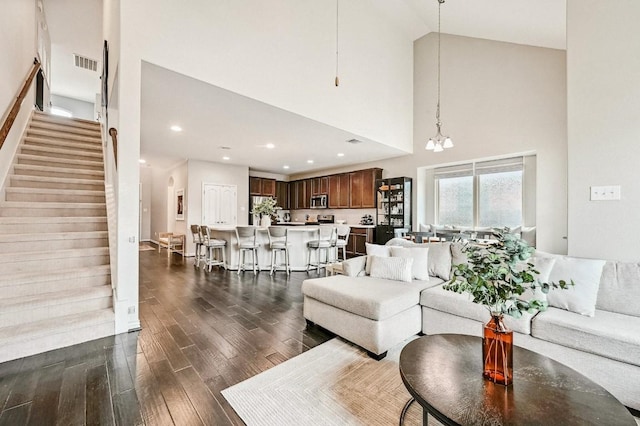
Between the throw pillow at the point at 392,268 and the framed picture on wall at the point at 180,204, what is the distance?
7.02m

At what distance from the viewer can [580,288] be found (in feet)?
7.06

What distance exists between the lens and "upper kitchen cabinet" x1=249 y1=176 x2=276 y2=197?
31.3 ft

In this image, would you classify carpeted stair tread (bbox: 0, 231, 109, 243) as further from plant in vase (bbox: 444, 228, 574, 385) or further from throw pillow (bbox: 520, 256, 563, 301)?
throw pillow (bbox: 520, 256, 563, 301)

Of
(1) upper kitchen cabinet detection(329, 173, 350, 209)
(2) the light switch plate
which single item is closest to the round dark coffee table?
(2) the light switch plate

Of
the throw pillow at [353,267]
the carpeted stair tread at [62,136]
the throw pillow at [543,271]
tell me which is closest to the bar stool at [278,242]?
the throw pillow at [353,267]

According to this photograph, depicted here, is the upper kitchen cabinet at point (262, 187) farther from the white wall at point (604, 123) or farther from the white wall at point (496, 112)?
the white wall at point (604, 123)

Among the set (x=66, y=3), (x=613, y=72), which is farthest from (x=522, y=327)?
(x=66, y=3)

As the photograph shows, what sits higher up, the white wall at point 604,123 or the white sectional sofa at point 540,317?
the white wall at point 604,123

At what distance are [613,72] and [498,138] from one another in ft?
10.5

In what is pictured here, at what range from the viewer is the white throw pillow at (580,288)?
2.10m

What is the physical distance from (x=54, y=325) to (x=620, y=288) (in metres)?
4.85

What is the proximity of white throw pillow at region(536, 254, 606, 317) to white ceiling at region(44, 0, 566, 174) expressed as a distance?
12.7ft

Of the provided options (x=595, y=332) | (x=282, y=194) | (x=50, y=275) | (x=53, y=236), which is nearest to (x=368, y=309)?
(x=595, y=332)

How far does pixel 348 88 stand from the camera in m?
5.25
